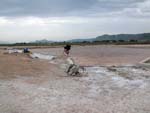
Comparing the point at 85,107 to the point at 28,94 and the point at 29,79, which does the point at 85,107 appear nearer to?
the point at 28,94

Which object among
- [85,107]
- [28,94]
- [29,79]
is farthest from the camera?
[29,79]

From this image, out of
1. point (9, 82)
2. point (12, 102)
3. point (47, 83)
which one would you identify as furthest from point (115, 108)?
point (9, 82)

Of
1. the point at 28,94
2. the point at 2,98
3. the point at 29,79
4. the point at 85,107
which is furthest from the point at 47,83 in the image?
the point at 85,107

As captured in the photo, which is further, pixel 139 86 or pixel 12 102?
pixel 139 86

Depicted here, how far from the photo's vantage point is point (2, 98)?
925 centimetres

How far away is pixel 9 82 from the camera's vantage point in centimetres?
1221

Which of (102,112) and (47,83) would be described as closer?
(102,112)

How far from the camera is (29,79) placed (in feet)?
43.7

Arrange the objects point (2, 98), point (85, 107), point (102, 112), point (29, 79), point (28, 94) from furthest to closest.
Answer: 1. point (29, 79)
2. point (28, 94)
3. point (2, 98)
4. point (85, 107)
5. point (102, 112)

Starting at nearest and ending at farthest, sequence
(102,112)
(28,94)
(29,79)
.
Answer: (102,112) < (28,94) < (29,79)

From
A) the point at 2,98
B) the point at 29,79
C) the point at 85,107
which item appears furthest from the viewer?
the point at 29,79

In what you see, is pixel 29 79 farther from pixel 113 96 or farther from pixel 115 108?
pixel 115 108

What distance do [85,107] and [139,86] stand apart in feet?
13.8

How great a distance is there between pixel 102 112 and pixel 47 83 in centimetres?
504
